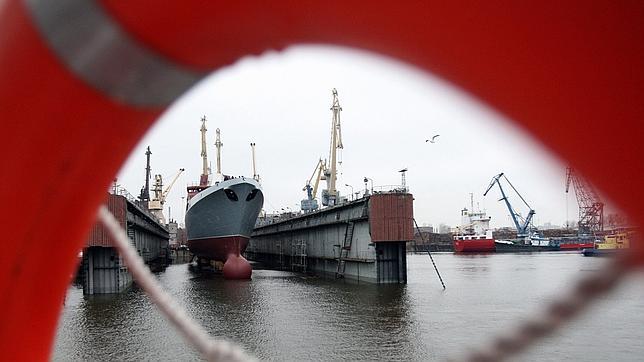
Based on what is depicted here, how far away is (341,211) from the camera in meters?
27.0

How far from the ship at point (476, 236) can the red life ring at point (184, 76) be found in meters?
70.3

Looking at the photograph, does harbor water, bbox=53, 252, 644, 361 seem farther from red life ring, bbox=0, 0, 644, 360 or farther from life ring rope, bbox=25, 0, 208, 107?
life ring rope, bbox=25, 0, 208, 107

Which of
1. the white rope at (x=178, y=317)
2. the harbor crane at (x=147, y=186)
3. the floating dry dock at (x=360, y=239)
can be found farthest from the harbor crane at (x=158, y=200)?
the white rope at (x=178, y=317)

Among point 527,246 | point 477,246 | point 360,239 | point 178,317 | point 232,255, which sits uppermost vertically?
point 178,317

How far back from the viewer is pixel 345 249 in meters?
25.6

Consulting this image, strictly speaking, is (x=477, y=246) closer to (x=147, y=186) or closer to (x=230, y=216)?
(x=147, y=186)

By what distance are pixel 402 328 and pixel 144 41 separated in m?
12.1

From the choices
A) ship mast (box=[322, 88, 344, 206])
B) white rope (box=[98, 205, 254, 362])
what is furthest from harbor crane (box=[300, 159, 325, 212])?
white rope (box=[98, 205, 254, 362])

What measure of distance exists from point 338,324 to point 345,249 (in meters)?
12.6

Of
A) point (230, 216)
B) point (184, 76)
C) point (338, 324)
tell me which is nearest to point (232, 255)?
point (230, 216)

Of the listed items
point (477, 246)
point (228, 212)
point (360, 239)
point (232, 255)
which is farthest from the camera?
point (477, 246)

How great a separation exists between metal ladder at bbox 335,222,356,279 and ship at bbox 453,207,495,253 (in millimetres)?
46150

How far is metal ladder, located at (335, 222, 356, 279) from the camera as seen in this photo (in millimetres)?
25077

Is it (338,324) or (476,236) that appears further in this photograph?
(476,236)
